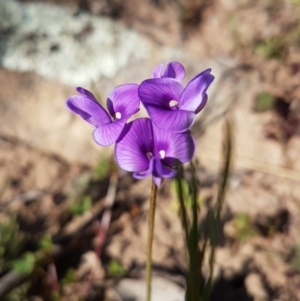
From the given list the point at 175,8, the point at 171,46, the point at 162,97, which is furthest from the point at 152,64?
the point at 162,97

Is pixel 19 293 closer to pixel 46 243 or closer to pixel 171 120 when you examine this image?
pixel 46 243

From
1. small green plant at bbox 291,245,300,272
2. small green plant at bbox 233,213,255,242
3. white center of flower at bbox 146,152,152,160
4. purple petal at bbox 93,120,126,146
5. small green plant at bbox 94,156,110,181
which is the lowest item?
white center of flower at bbox 146,152,152,160

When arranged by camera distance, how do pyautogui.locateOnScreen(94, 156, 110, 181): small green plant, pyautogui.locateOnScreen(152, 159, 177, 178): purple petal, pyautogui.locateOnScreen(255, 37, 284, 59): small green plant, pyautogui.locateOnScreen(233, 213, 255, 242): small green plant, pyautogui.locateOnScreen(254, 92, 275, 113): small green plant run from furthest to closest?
pyautogui.locateOnScreen(255, 37, 284, 59): small green plant < pyautogui.locateOnScreen(254, 92, 275, 113): small green plant < pyautogui.locateOnScreen(94, 156, 110, 181): small green plant < pyautogui.locateOnScreen(233, 213, 255, 242): small green plant < pyautogui.locateOnScreen(152, 159, 177, 178): purple petal

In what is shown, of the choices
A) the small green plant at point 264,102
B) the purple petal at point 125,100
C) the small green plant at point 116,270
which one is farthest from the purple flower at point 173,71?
the small green plant at point 264,102

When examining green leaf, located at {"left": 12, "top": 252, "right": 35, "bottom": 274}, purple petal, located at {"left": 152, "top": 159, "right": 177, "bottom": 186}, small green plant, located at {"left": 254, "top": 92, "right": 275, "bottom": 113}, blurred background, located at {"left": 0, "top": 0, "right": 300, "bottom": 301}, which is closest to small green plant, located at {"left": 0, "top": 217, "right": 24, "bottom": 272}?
blurred background, located at {"left": 0, "top": 0, "right": 300, "bottom": 301}

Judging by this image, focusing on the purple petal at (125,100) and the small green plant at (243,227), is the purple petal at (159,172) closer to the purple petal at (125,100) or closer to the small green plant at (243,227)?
the purple petal at (125,100)

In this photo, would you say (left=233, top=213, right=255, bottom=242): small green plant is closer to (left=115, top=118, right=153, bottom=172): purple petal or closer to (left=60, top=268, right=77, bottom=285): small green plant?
(left=60, top=268, right=77, bottom=285): small green plant
